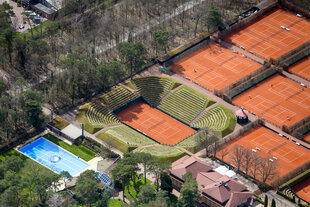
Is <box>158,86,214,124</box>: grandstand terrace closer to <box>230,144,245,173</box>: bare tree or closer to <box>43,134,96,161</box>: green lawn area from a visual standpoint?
<box>230,144,245,173</box>: bare tree

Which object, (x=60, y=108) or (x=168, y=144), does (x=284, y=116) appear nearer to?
(x=168, y=144)

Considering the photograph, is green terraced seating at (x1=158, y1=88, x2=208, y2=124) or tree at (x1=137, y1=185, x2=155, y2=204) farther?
green terraced seating at (x1=158, y1=88, x2=208, y2=124)

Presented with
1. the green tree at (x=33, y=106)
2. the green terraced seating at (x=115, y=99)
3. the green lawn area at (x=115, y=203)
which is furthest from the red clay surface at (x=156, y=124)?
the green lawn area at (x=115, y=203)

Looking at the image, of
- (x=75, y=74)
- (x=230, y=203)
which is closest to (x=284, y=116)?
(x=230, y=203)

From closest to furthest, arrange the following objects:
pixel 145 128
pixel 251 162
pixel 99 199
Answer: pixel 99 199 < pixel 251 162 < pixel 145 128

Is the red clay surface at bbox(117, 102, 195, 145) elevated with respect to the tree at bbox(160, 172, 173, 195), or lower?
lower

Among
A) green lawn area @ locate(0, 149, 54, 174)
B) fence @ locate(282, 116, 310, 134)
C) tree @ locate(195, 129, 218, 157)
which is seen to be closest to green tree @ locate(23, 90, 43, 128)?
green lawn area @ locate(0, 149, 54, 174)

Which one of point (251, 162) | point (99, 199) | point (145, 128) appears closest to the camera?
point (99, 199)
